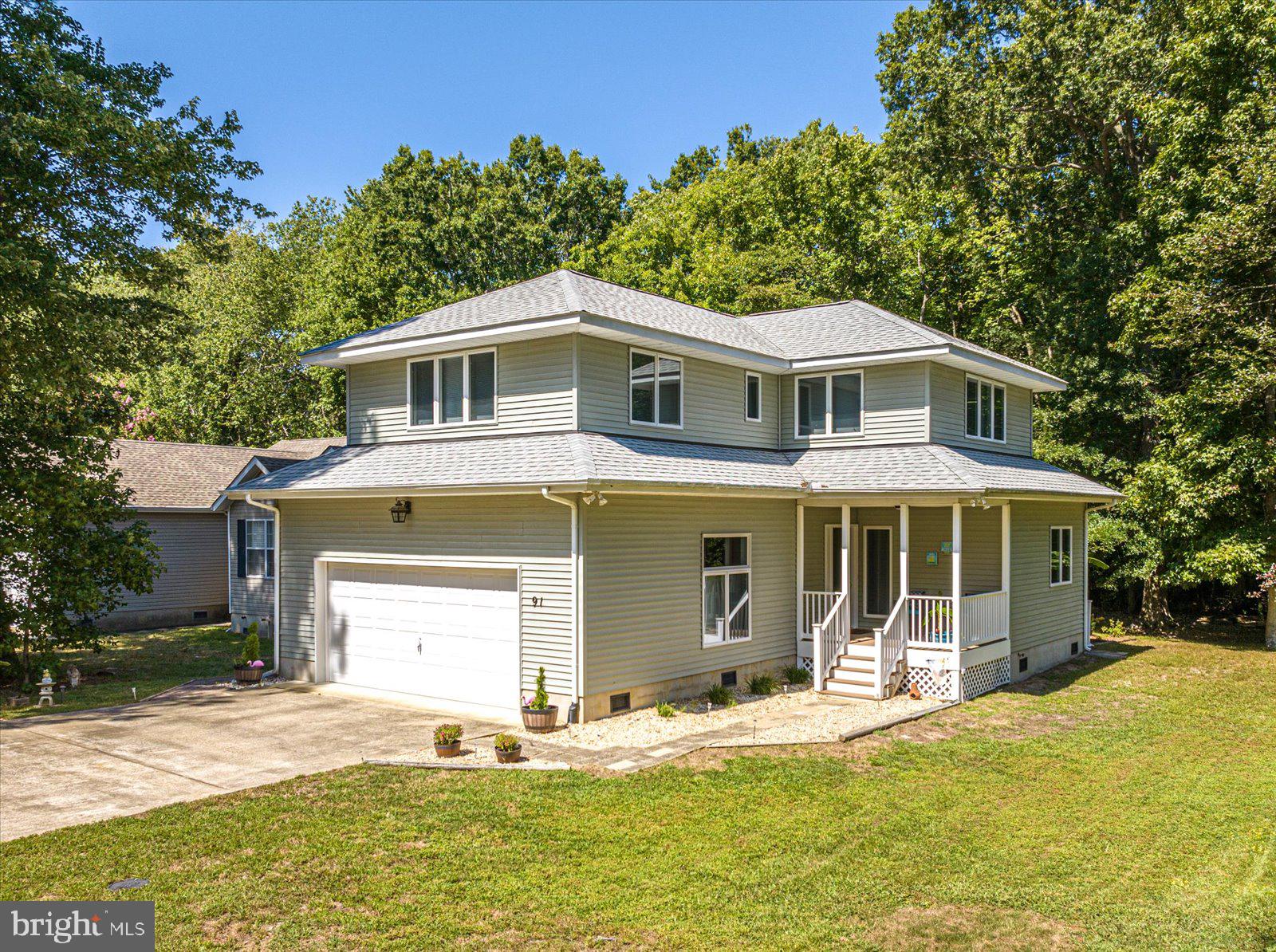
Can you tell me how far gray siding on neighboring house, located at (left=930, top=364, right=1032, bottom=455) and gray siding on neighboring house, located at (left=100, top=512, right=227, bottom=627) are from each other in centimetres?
2043

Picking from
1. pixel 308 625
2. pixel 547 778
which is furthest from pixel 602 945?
pixel 308 625

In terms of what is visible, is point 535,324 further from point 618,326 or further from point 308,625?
point 308,625

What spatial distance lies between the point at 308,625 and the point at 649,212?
86.5ft

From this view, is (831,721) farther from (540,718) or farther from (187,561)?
(187,561)

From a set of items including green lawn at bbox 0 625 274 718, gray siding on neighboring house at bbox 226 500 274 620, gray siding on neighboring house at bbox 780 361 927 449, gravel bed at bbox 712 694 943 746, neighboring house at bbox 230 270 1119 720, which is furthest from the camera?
gray siding on neighboring house at bbox 226 500 274 620

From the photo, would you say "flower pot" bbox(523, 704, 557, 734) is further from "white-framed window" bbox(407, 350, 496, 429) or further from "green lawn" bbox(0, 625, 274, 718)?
"green lawn" bbox(0, 625, 274, 718)

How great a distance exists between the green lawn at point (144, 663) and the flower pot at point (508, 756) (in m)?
7.83

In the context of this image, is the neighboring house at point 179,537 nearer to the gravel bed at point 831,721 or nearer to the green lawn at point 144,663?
the green lawn at point 144,663

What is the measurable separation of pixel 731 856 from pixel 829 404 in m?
11.2

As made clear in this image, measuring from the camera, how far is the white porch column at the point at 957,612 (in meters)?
14.1

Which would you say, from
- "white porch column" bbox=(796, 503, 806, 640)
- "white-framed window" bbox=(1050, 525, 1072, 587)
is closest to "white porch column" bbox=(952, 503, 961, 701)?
"white porch column" bbox=(796, 503, 806, 640)

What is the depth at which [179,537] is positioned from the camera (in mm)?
24891

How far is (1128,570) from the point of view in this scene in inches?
914

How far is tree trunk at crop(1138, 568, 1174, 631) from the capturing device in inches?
955
